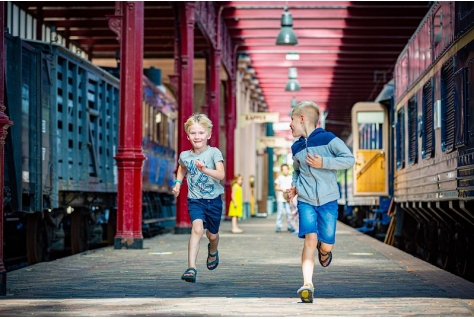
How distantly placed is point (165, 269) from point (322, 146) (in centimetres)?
375

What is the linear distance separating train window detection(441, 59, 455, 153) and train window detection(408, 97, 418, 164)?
10.3 feet

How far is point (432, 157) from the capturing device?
1285 centimetres

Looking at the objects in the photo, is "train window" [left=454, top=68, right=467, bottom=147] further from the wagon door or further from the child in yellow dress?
the child in yellow dress

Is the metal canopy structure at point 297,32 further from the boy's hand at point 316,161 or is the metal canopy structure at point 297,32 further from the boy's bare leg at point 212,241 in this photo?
the boy's hand at point 316,161

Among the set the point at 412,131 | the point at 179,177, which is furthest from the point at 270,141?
the point at 179,177

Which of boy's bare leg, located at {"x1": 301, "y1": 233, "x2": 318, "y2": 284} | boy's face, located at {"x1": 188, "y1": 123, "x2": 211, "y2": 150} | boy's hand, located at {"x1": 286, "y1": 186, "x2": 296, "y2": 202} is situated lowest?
boy's bare leg, located at {"x1": 301, "y1": 233, "x2": 318, "y2": 284}

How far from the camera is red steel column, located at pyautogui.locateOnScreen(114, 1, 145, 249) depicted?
14453 mm

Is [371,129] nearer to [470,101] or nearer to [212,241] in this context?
[470,101]

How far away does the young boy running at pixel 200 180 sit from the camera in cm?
849

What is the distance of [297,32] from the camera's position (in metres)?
30.4

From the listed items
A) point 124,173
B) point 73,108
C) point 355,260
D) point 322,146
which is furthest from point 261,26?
point 322,146

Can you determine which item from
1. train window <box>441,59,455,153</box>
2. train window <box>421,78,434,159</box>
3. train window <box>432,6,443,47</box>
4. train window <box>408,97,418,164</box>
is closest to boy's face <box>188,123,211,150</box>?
train window <box>441,59,455,153</box>

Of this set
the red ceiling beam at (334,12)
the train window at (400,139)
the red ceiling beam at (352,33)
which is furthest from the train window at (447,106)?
the red ceiling beam at (352,33)

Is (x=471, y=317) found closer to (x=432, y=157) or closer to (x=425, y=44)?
(x=432, y=157)
